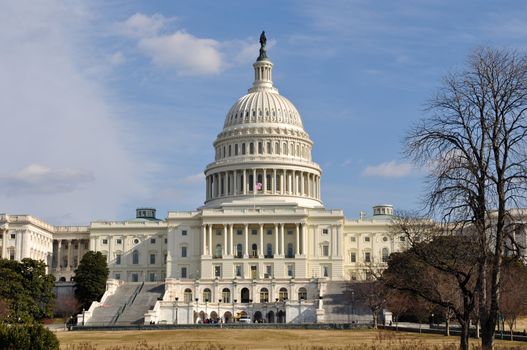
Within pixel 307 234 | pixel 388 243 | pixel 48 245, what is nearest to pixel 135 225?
pixel 48 245

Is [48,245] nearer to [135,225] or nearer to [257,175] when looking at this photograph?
[135,225]

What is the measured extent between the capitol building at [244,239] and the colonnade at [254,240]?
192mm

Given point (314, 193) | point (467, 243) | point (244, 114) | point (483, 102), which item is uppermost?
point (244, 114)

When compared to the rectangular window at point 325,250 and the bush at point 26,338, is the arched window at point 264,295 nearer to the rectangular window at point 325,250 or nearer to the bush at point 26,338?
the rectangular window at point 325,250

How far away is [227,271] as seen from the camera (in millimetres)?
138625

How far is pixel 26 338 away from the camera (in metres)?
36.5

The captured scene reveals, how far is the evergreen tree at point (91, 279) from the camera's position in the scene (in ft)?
407

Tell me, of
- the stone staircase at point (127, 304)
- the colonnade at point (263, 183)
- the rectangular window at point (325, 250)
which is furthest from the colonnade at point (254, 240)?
the stone staircase at point (127, 304)

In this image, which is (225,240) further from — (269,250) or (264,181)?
(264,181)

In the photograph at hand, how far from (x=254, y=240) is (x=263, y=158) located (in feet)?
56.9

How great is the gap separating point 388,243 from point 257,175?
24.9m

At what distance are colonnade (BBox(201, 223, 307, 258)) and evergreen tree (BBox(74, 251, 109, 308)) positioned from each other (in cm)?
1830

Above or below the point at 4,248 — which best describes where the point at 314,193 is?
above

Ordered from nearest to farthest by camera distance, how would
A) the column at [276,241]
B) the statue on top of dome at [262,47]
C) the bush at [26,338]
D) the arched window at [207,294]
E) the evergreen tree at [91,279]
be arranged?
the bush at [26,338]
the evergreen tree at [91,279]
the arched window at [207,294]
the column at [276,241]
the statue on top of dome at [262,47]
